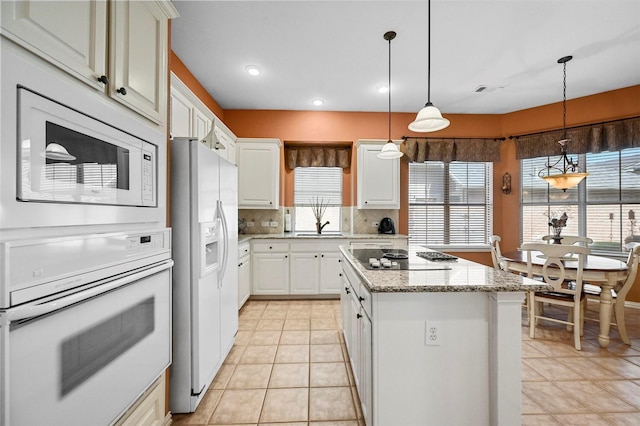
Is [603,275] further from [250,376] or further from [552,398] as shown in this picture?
[250,376]

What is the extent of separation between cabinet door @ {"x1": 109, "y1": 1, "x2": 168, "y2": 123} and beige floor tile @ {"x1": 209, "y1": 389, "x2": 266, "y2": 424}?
1.83 m

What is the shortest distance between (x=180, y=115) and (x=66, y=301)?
2101 millimetres

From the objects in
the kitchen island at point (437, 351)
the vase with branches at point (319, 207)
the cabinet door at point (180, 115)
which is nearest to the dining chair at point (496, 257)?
the kitchen island at point (437, 351)

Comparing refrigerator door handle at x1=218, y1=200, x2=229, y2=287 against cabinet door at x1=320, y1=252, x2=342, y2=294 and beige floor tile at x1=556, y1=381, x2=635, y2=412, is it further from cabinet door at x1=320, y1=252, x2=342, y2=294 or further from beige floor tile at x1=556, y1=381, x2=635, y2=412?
beige floor tile at x1=556, y1=381, x2=635, y2=412

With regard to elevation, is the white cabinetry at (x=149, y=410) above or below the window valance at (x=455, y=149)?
below

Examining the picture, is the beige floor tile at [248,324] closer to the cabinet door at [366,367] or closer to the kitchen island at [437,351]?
the cabinet door at [366,367]

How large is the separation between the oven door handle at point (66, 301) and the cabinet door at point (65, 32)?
0.73 m

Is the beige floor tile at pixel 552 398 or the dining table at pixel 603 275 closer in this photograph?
the beige floor tile at pixel 552 398

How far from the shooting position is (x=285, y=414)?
1.71m

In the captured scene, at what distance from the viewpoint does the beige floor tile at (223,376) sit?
200 cm

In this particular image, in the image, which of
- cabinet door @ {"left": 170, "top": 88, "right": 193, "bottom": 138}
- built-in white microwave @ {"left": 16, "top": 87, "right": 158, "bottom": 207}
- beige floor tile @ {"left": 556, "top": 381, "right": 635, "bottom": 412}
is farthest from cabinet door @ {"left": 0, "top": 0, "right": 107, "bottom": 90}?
beige floor tile @ {"left": 556, "top": 381, "right": 635, "bottom": 412}

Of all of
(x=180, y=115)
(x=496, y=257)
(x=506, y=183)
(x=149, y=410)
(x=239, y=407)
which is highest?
(x=180, y=115)

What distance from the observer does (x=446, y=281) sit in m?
1.41

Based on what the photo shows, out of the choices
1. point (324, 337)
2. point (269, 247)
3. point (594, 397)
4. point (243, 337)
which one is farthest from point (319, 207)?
point (594, 397)
